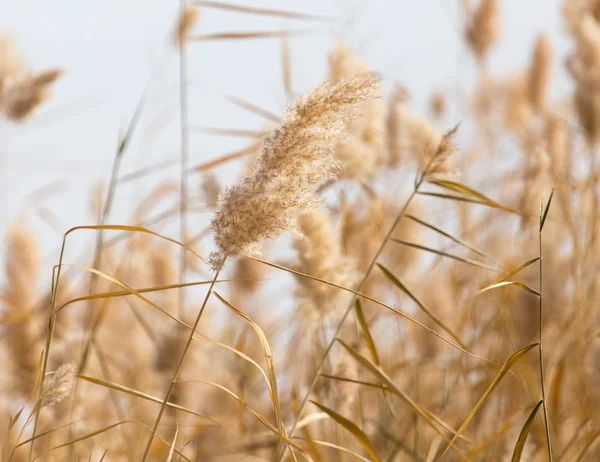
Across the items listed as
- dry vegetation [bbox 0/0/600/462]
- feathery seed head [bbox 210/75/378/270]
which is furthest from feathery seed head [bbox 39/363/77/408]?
feathery seed head [bbox 210/75/378/270]

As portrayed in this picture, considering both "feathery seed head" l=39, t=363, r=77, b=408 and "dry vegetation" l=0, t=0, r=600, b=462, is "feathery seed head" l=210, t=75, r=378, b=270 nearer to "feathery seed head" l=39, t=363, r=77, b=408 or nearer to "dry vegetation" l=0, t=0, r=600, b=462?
"dry vegetation" l=0, t=0, r=600, b=462

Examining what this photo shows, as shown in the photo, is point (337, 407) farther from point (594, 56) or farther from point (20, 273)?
point (594, 56)

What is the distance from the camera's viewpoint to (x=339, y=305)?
137cm

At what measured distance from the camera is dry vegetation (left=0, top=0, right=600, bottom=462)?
2.64 ft

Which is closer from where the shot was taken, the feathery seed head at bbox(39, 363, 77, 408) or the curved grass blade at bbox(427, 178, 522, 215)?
the feathery seed head at bbox(39, 363, 77, 408)

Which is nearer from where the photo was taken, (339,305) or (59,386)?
(59,386)

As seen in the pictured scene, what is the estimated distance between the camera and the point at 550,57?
2.62 meters

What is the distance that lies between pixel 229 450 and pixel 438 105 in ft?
8.98

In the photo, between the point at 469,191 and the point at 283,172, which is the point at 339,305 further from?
the point at 283,172

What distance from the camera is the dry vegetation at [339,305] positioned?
0.81 m

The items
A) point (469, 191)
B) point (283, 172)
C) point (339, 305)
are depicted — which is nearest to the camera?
point (283, 172)

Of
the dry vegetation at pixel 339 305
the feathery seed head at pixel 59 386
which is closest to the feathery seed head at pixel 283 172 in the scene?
the dry vegetation at pixel 339 305

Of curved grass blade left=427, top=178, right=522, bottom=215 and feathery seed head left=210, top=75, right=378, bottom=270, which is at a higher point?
feathery seed head left=210, top=75, right=378, bottom=270

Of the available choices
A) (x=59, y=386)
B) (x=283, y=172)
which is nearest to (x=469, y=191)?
(x=283, y=172)
